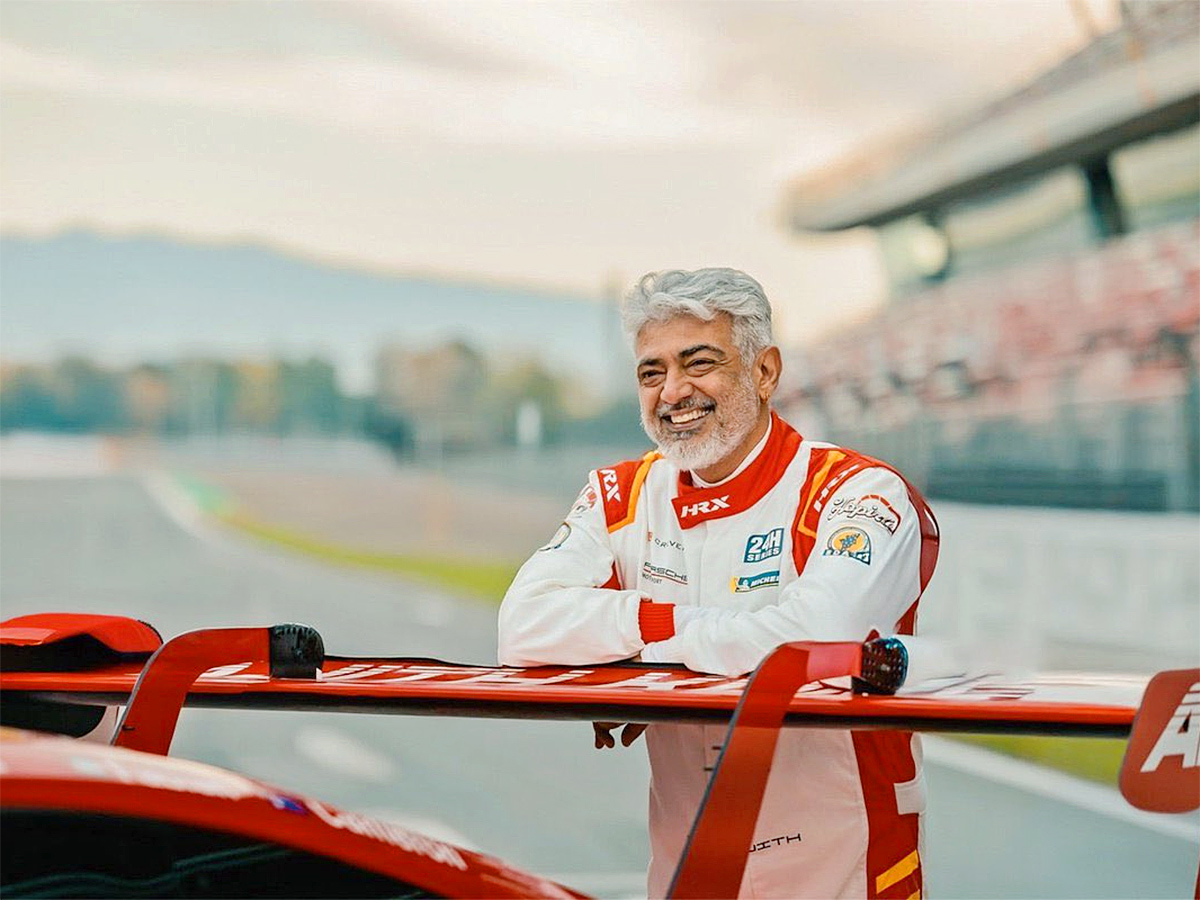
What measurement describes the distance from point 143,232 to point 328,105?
10.2 ft

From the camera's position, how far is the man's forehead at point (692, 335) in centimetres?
301

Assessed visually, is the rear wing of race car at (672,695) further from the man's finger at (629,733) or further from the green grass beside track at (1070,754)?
the green grass beside track at (1070,754)

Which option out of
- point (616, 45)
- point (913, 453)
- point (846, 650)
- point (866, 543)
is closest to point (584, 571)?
point (866, 543)

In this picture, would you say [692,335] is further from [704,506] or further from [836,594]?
[836,594]

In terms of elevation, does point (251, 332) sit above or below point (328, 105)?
below

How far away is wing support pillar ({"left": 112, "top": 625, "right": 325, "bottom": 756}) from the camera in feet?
8.40

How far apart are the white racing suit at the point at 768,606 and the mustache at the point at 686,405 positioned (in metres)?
0.12

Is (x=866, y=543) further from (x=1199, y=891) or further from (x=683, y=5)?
(x=683, y=5)

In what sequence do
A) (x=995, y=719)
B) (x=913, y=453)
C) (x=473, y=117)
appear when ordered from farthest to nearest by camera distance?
A: (x=473, y=117) < (x=913, y=453) < (x=995, y=719)

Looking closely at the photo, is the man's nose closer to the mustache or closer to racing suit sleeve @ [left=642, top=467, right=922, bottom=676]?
the mustache

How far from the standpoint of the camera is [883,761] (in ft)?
9.20

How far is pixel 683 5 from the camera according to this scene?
26016mm

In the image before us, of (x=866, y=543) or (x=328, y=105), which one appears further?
(x=328, y=105)

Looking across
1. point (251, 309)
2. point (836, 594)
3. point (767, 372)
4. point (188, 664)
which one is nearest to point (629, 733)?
point (836, 594)
